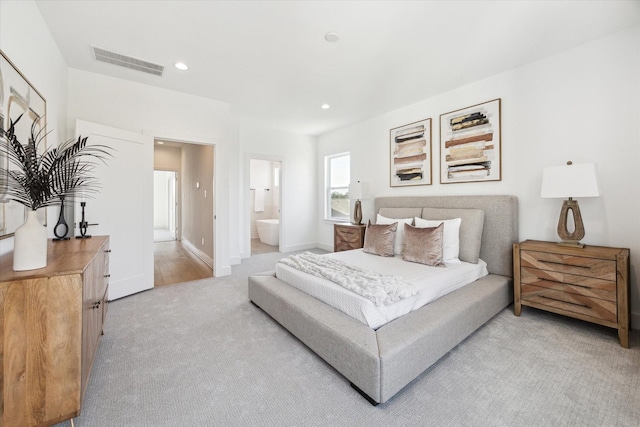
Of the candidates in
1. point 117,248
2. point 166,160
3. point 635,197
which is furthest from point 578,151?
point 166,160

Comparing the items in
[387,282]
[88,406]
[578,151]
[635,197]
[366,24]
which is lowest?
[88,406]

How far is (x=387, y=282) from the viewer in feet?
6.82

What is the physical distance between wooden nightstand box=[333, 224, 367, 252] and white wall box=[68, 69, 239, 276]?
6.28ft

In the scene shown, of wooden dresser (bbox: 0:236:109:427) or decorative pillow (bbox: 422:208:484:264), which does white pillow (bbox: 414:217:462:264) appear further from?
wooden dresser (bbox: 0:236:109:427)

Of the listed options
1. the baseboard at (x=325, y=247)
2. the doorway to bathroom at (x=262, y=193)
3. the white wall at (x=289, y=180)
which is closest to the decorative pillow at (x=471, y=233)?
the baseboard at (x=325, y=247)

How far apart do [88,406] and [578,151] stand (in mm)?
4410

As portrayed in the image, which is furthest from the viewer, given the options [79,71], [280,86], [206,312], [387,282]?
[280,86]

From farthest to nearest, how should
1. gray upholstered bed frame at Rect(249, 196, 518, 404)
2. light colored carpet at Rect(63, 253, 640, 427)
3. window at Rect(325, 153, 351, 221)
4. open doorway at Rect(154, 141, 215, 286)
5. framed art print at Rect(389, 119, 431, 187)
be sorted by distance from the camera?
window at Rect(325, 153, 351, 221)
open doorway at Rect(154, 141, 215, 286)
framed art print at Rect(389, 119, 431, 187)
gray upholstered bed frame at Rect(249, 196, 518, 404)
light colored carpet at Rect(63, 253, 640, 427)

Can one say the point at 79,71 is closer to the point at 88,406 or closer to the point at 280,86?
the point at 280,86

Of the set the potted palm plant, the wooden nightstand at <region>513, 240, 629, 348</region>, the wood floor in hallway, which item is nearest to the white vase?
the potted palm plant

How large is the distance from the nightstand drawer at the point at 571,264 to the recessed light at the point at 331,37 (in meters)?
2.73

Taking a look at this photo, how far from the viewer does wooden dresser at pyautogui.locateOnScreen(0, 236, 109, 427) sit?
1120mm

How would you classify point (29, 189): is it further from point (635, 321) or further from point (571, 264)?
point (635, 321)

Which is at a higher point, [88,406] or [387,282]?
[387,282]
